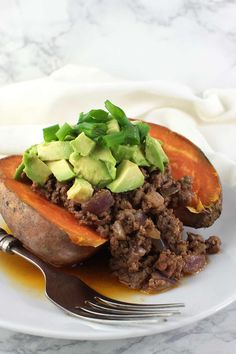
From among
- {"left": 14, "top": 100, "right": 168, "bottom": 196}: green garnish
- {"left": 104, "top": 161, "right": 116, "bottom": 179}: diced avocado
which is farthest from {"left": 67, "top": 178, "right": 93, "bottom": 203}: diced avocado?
{"left": 104, "top": 161, "right": 116, "bottom": 179}: diced avocado

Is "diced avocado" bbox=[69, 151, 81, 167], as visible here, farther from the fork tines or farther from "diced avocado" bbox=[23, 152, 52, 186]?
the fork tines

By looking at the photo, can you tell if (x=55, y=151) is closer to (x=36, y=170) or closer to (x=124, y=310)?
(x=36, y=170)

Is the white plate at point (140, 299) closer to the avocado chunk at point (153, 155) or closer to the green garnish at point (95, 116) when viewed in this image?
the avocado chunk at point (153, 155)

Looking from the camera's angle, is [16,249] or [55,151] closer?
[16,249]

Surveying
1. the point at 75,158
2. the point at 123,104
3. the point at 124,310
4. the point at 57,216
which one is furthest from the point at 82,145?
the point at 123,104

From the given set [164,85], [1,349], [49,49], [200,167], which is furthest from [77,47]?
[1,349]
